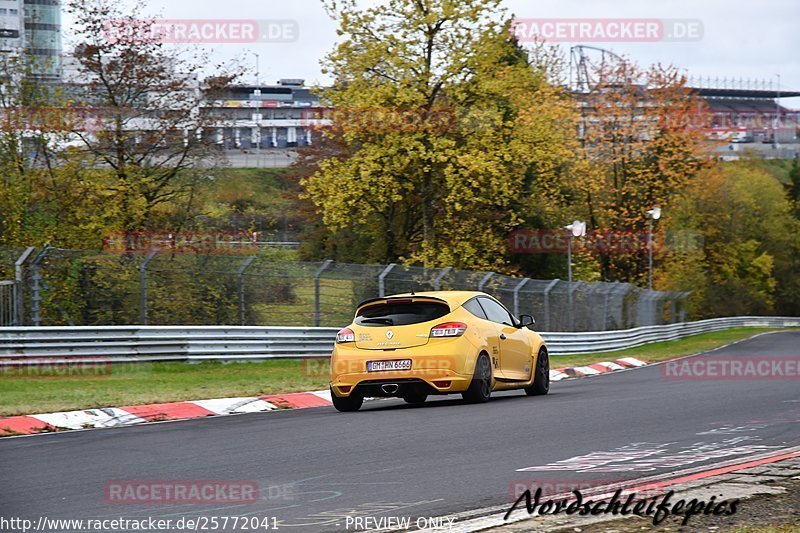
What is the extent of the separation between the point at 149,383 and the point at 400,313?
556 centimetres

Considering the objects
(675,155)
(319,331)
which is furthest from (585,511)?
(675,155)

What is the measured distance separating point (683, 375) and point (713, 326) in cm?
4200

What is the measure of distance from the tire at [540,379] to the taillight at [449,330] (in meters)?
2.62

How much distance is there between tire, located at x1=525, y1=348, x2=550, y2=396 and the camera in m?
15.9

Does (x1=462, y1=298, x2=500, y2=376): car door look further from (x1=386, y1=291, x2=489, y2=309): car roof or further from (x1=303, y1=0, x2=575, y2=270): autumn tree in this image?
(x1=303, y1=0, x2=575, y2=270): autumn tree

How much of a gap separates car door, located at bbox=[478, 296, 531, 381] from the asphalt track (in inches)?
22.8

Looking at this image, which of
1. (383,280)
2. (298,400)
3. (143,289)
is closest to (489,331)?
(298,400)

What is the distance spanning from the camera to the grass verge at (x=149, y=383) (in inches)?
554

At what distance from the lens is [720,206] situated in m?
74.2

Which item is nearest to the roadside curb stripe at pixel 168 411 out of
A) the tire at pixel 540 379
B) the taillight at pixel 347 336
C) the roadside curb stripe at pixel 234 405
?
the roadside curb stripe at pixel 234 405

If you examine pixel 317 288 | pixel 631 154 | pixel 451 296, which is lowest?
pixel 317 288

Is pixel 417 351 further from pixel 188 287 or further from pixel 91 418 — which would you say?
pixel 188 287
